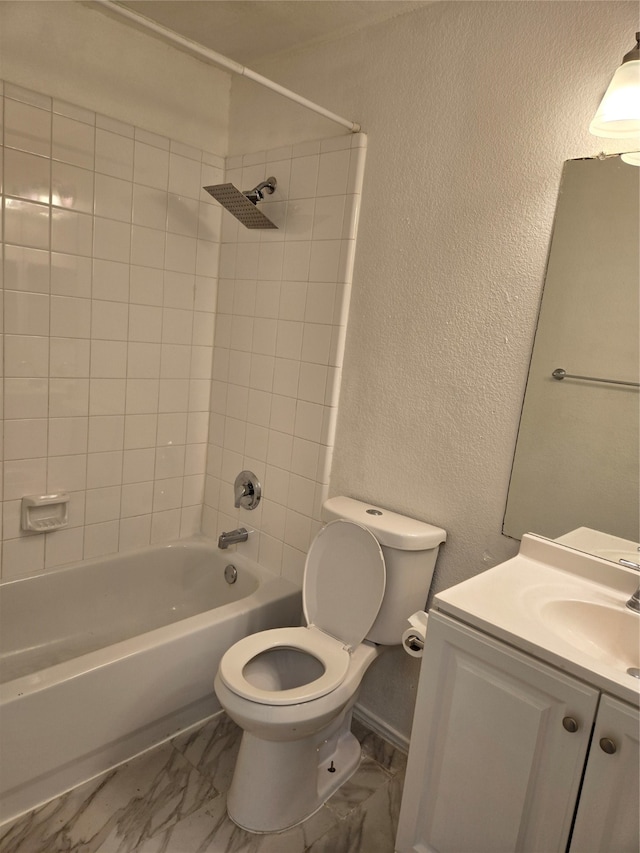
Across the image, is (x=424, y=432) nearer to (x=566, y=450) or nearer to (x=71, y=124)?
(x=566, y=450)

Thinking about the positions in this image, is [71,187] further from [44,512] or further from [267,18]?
[44,512]

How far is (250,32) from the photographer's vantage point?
211cm

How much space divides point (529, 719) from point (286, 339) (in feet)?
5.13

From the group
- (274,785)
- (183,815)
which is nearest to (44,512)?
(183,815)

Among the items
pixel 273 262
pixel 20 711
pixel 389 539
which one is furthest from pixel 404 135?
pixel 20 711

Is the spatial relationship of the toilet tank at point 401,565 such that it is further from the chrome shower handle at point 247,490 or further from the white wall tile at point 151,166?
the white wall tile at point 151,166

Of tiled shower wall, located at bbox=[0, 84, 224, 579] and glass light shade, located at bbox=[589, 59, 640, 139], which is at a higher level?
glass light shade, located at bbox=[589, 59, 640, 139]

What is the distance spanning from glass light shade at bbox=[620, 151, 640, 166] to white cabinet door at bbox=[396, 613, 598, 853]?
1205mm

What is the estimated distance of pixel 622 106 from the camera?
1.30 m

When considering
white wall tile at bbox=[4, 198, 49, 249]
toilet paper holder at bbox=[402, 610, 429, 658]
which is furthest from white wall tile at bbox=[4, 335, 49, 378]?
toilet paper holder at bbox=[402, 610, 429, 658]

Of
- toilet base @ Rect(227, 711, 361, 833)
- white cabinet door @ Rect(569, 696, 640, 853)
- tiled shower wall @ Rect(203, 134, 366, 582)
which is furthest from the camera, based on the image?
tiled shower wall @ Rect(203, 134, 366, 582)

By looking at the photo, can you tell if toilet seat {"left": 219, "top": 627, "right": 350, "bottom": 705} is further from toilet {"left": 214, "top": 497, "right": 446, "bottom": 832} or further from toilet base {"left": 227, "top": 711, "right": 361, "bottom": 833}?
toilet base {"left": 227, "top": 711, "right": 361, "bottom": 833}

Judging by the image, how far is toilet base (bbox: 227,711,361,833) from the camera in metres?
1.65

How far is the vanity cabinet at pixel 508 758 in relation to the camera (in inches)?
42.1
